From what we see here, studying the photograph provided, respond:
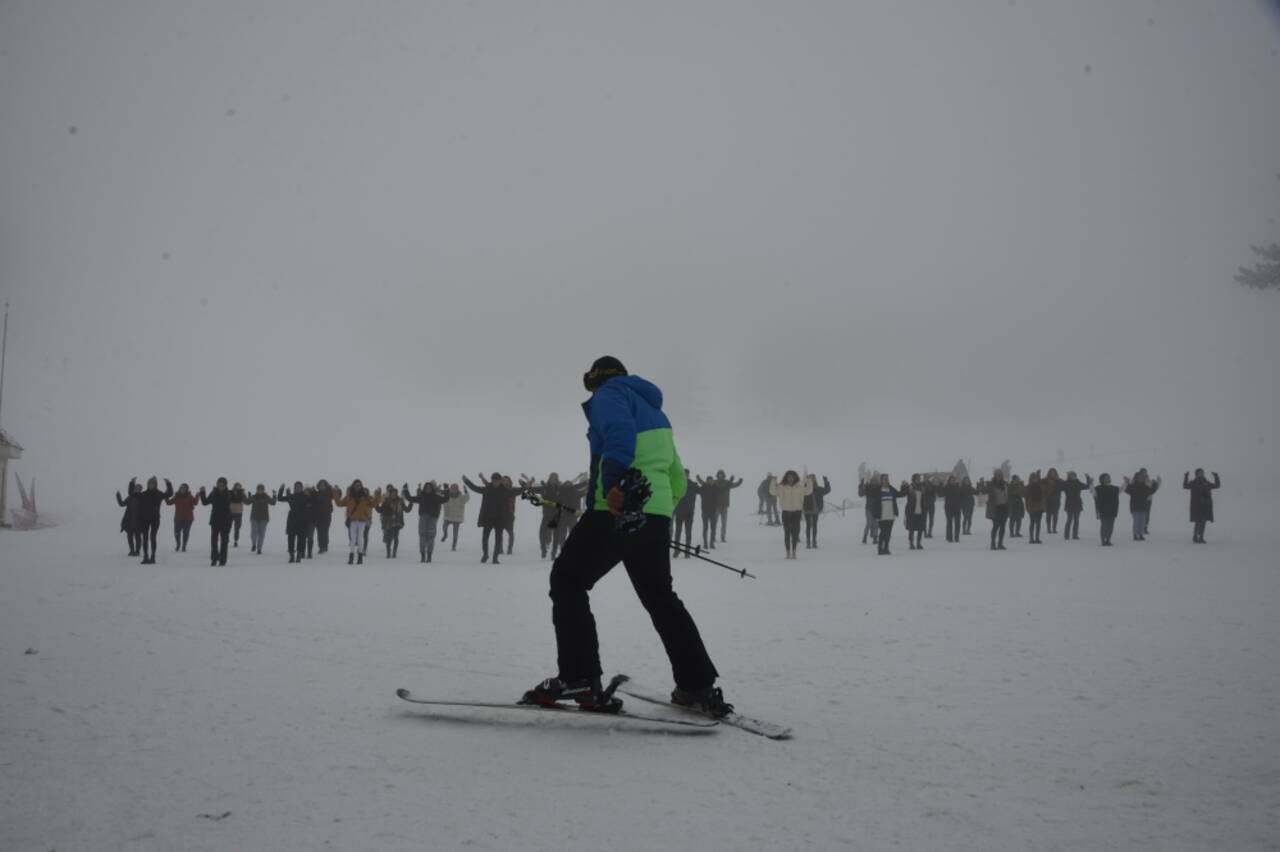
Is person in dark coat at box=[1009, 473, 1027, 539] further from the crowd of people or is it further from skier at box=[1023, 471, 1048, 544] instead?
skier at box=[1023, 471, 1048, 544]

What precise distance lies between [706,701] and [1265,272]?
5824 cm

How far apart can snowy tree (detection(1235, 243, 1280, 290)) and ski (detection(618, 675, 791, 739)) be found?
57.6 metres

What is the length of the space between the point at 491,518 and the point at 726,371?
105264mm

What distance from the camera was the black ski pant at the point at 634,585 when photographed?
4348 mm

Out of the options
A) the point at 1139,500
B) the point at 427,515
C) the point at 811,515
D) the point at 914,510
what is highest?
the point at 1139,500

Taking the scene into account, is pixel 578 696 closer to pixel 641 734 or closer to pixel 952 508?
pixel 641 734

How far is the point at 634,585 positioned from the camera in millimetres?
4410

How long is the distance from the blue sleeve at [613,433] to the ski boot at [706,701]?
1.21 meters

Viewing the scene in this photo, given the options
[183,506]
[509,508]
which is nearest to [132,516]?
[183,506]

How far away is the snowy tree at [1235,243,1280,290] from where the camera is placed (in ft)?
156

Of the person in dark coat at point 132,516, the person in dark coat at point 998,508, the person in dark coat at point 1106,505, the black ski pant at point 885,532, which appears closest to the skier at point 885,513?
the black ski pant at point 885,532

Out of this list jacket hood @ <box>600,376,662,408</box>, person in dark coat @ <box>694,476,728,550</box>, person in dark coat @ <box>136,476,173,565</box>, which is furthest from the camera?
person in dark coat @ <box>694,476,728,550</box>

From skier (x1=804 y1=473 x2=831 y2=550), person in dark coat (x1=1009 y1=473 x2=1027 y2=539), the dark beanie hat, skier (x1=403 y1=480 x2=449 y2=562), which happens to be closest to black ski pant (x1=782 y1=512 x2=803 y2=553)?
skier (x1=804 y1=473 x2=831 y2=550)

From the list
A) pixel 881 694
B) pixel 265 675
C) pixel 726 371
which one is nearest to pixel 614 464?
pixel 881 694
